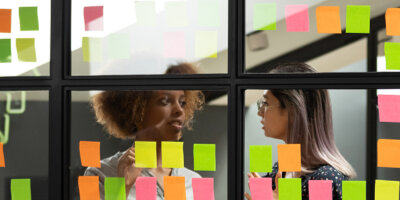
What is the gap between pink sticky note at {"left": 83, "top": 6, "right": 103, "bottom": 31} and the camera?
1.97 m

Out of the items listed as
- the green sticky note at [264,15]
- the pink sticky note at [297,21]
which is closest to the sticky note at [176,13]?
the green sticky note at [264,15]

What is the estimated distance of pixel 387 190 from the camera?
1.69 meters

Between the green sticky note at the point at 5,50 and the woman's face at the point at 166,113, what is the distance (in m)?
0.56

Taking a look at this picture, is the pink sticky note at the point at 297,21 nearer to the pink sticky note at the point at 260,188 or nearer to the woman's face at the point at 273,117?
the woman's face at the point at 273,117

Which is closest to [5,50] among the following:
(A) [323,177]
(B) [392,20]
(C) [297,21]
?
(C) [297,21]

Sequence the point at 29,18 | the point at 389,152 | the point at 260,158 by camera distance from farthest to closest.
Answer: the point at 29,18
the point at 260,158
the point at 389,152

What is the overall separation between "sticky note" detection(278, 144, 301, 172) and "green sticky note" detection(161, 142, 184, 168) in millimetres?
336

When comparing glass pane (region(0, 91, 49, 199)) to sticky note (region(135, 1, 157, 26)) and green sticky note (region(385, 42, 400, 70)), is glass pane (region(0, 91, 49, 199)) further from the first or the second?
green sticky note (region(385, 42, 400, 70))

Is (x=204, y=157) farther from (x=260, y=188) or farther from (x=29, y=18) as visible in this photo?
(x=29, y=18)

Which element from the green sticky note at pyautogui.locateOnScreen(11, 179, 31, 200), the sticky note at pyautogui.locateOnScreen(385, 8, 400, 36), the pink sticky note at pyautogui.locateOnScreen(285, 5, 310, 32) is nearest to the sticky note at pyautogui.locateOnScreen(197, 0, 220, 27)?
the pink sticky note at pyautogui.locateOnScreen(285, 5, 310, 32)

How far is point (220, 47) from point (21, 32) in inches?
29.2

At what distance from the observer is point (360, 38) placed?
3.57 m

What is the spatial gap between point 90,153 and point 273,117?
66 cm

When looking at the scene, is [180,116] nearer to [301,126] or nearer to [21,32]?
[301,126]
